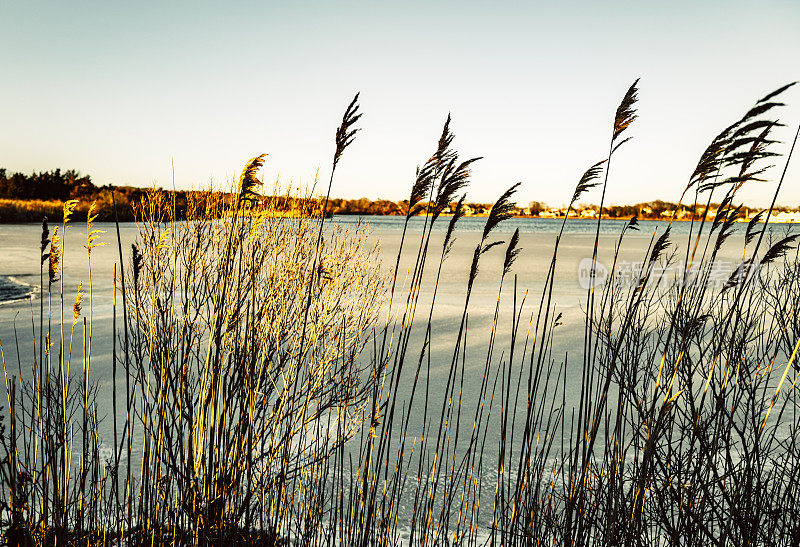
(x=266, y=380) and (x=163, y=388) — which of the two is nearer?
(x=163, y=388)

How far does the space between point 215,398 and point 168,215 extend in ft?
10.5

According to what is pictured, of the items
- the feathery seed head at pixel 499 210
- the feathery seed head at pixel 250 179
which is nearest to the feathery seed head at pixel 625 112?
the feathery seed head at pixel 499 210

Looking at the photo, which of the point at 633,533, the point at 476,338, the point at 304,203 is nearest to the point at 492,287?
the point at 476,338

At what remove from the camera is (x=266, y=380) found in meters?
4.04

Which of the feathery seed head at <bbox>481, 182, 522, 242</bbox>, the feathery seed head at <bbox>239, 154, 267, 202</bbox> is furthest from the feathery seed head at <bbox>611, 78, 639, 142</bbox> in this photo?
the feathery seed head at <bbox>239, 154, 267, 202</bbox>

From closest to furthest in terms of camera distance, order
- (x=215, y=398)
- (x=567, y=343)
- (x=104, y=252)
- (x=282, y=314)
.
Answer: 1. (x=215, y=398)
2. (x=282, y=314)
3. (x=567, y=343)
4. (x=104, y=252)

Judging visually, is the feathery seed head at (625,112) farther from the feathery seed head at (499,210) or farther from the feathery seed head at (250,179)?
the feathery seed head at (250,179)

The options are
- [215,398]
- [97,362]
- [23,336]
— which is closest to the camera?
[215,398]

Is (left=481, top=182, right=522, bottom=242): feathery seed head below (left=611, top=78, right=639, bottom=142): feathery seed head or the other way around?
below

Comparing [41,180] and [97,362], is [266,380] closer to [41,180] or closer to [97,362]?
[97,362]

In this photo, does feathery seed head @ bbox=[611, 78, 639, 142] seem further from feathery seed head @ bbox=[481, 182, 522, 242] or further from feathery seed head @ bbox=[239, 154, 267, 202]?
feathery seed head @ bbox=[239, 154, 267, 202]

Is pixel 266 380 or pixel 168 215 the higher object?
pixel 168 215

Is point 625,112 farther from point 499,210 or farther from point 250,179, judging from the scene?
point 250,179

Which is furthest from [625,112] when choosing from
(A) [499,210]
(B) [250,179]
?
(B) [250,179]
